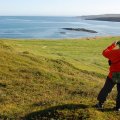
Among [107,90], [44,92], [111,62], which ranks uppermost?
[111,62]

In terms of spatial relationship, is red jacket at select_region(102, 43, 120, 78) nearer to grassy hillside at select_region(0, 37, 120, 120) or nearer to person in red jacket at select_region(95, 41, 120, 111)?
person in red jacket at select_region(95, 41, 120, 111)

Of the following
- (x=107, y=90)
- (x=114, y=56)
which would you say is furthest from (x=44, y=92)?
(x=114, y=56)

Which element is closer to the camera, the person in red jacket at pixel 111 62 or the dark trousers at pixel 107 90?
the person in red jacket at pixel 111 62

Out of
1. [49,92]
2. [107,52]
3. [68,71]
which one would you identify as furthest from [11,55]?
[107,52]

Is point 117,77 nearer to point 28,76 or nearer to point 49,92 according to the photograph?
point 49,92

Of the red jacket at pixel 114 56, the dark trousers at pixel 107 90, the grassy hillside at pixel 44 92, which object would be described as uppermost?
the red jacket at pixel 114 56

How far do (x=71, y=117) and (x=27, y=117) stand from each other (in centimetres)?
144

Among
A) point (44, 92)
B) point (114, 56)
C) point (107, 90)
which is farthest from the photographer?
point (44, 92)

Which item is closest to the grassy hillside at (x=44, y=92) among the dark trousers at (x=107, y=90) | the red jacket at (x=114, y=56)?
the dark trousers at (x=107, y=90)

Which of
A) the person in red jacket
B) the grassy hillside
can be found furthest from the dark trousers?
the grassy hillside

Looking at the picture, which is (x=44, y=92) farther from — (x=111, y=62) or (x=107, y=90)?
(x=111, y=62)

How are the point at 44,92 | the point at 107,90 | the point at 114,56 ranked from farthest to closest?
the point at 44,92, the point at 107,90, the point at 114,56

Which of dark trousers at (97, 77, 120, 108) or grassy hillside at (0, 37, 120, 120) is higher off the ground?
dark trousers at (97, 77, 120, 108)

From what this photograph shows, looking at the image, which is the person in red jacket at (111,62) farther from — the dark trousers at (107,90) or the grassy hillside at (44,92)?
the grassy hillside at (44,92)
